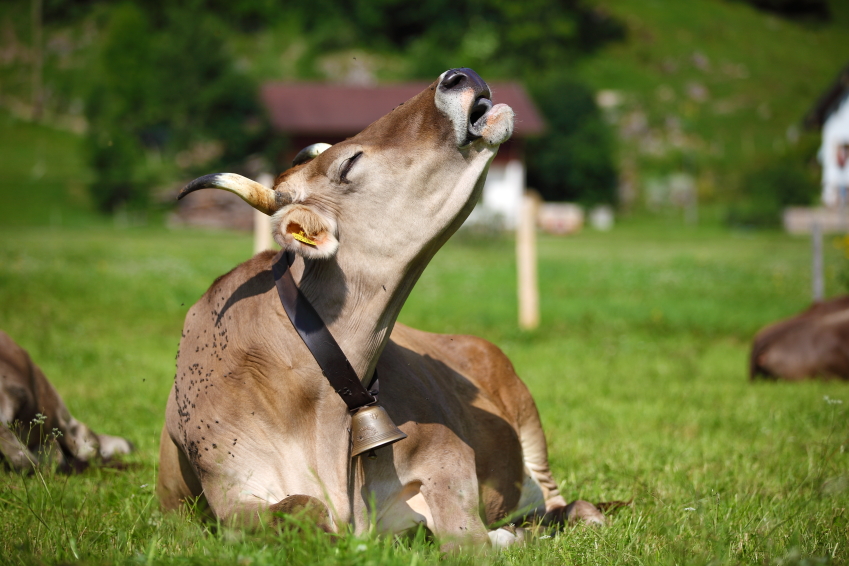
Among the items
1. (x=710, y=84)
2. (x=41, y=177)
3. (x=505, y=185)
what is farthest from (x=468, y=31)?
(x=41, y=177)

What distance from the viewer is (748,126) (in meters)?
59.1

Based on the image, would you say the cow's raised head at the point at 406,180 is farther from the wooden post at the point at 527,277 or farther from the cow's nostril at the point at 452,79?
the wooden post at the point at 527,277

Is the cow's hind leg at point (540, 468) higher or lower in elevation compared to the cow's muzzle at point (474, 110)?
lower

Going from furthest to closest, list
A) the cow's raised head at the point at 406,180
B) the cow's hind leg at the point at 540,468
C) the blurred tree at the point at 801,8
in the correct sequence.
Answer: the blurred tree at the point at 801,8, the cow's hind leg at the point at 540,468, the cow's raised head at the point at 406,180

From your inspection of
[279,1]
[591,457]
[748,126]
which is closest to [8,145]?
[279,1]

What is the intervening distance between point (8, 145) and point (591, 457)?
53.8m

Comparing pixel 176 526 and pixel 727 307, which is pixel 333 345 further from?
pixel 727 307

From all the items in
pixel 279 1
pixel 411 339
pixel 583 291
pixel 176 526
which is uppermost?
pixel 279 1

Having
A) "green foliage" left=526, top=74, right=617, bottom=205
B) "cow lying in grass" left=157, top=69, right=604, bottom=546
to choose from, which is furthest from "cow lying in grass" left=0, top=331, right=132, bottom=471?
"green foliage" left=526, top=74, right=617, bottom=205

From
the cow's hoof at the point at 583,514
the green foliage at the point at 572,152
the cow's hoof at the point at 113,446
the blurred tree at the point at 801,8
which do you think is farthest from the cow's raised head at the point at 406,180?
the blurred tree at the point at 801,8

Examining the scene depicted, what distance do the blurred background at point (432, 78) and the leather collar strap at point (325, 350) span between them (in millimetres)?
35617

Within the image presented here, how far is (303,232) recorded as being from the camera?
10.3 ft

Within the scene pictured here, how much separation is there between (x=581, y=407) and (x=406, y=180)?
14.4 feet

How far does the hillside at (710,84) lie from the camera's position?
54.5 m
